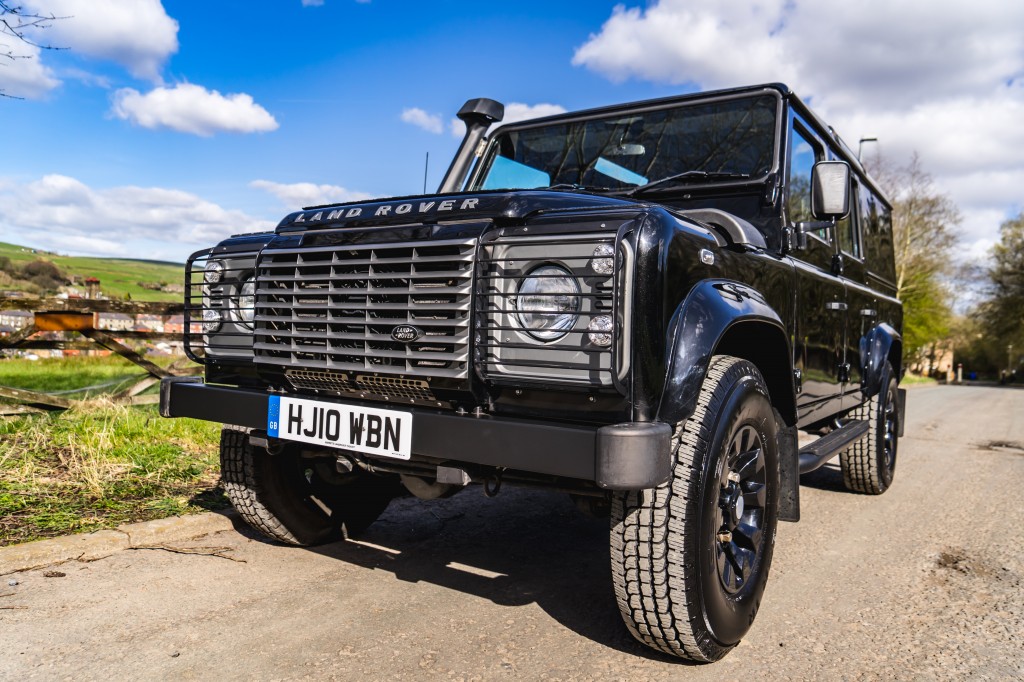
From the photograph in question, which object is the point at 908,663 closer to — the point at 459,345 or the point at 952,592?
the point at 952,592

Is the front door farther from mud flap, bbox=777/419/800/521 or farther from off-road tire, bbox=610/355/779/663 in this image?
off-road tire, bbox=610/355/779/663

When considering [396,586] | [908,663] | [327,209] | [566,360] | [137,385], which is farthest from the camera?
[137,385]

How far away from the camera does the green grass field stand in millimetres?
3662

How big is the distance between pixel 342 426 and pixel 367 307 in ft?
1.37

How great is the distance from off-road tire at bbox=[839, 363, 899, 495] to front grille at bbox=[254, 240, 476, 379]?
144 inches

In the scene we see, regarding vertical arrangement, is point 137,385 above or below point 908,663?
above

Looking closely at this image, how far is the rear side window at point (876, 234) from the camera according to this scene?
17.9ft

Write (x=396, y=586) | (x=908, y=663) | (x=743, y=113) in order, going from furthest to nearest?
(x=743, y=113), (x=396, y=586), (x=908, y=663)

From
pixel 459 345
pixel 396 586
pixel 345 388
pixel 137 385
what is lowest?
pixel 396 586

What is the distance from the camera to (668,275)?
223 cm

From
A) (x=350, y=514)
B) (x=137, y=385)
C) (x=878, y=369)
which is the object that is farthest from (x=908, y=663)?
(x=137, y=385)

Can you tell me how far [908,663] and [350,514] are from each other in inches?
97.6

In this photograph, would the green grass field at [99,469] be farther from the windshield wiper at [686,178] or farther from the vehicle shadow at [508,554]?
the windshield wiper at [686,178]

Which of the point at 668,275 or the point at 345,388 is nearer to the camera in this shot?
the point at 668,275
